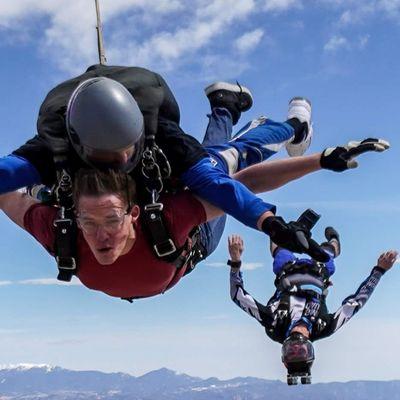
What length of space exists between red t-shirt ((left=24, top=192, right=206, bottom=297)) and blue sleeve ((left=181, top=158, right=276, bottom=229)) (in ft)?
0.55

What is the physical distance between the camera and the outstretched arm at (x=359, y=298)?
8.55 metres

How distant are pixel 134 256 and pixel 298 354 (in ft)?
15.6

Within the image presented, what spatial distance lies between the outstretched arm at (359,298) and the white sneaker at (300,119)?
416 cm

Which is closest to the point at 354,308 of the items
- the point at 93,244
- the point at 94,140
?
the point at 93,244

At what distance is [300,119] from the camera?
4898mm

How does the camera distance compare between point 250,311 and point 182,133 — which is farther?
point 250,311

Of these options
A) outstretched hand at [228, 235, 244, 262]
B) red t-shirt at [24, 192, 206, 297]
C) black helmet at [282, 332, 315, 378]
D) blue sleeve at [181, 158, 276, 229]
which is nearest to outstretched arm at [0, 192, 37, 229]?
red t-shirt at [24, 192, 206, 297]

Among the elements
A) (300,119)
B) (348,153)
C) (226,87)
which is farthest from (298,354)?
(348,153)

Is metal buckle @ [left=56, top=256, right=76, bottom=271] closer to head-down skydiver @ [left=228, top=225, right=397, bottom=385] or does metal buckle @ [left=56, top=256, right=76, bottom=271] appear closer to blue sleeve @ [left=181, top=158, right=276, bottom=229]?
blue sleeve @ [left=181, top=158, right=276, bottom=229]

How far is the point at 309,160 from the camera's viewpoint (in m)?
3.87

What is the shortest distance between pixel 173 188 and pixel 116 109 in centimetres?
79

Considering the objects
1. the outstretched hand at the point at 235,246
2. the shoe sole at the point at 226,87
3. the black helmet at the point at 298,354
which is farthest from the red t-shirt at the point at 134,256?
the outstretched hand at the point at 235,246

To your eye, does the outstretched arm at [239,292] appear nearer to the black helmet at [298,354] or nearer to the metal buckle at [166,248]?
the black helmet at [298,354]

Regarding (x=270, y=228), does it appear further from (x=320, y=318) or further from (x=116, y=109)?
(x=320, y=318)
